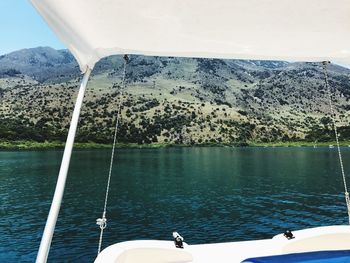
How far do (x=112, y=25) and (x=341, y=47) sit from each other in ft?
10.7

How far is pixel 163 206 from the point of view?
3906 centimetres

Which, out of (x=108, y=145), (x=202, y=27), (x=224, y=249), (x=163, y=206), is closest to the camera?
(x=202, y=27)

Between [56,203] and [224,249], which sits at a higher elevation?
[56,203]

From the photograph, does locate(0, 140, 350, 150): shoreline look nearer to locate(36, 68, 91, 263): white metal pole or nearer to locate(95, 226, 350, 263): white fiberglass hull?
locate(95, 226, 350, 263): white fiberglass hull

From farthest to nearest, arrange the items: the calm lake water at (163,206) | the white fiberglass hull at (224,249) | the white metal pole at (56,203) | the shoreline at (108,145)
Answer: the shoreline at (108,145) → the calm lake water at (163,206) → the white fiberglass hull at (224,249) → the white metal pole at (56,203)

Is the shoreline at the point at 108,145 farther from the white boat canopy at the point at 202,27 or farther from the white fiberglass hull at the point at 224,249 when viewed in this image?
the white boat canopy at the point at 202,27

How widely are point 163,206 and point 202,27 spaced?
1414 inches

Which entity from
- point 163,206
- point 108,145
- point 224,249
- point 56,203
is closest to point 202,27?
point 56,203

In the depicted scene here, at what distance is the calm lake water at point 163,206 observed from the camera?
26750mm

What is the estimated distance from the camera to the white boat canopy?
3.77 m

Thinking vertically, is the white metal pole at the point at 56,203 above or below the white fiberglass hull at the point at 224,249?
above

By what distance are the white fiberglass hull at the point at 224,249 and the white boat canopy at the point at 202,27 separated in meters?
2.73

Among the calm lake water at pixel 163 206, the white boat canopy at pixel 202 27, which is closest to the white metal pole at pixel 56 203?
the white boat canopy at pixel 202 27

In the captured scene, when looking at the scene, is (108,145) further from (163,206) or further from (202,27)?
(202,27)
